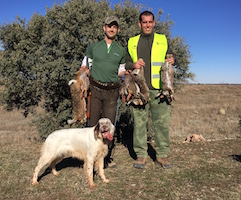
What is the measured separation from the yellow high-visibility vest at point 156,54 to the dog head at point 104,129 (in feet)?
4.55

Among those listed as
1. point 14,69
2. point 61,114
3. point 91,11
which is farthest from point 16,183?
point 91,11

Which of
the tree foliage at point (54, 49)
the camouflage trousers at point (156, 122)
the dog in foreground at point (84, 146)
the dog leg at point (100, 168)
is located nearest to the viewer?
the dog in foreground at point (84, 146)

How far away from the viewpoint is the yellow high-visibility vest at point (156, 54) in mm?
4863

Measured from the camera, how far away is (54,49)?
9.23m

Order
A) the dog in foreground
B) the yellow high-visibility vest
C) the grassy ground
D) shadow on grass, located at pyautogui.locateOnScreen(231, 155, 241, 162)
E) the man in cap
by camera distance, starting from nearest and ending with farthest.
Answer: the grassy ground < the dog in foreground < the man in cap < the yellow high-visibility vest < shadow on grass, located at pyautogui.locateOnScreen(231, 155, 241, 162)

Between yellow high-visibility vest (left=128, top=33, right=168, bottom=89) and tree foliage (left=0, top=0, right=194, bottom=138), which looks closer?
yellow high-visibility vest (left=128, top=33, right=168, bottom=89)

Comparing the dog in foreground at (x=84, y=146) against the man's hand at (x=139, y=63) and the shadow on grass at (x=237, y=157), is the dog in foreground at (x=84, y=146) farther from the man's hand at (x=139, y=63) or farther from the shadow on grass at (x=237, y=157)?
the shadow on grass at (x=237, y=157)

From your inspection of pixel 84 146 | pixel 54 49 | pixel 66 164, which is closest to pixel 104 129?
pixel 84 146

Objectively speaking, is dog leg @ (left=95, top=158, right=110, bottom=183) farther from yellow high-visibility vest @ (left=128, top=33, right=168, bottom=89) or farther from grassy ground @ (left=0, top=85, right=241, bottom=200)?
yellow high-visibility vest @ (left=128, top=33, right=168, bottom=89)

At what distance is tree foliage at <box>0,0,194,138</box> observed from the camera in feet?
30.4

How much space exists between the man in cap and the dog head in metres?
0.46

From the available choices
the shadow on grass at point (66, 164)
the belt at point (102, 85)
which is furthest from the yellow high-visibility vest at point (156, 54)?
the shadow on grass at point (66, 164)

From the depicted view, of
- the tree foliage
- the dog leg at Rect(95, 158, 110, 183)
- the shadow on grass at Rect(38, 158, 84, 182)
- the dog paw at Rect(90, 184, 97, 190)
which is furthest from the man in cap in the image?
the tree foliage

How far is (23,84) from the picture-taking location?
9992 millimetres
